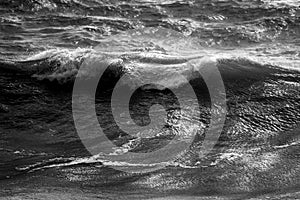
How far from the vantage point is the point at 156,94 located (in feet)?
18.4

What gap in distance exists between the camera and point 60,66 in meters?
6.34

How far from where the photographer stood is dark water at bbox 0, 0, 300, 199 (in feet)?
12.5

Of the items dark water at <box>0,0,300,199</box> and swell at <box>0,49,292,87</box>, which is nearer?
dark water at <box>0,0,300,199</box>

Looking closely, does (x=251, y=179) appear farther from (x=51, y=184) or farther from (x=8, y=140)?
(x=8, y=140)

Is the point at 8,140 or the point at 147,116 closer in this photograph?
the point at 8,140

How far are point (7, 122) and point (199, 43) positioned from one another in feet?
11.2

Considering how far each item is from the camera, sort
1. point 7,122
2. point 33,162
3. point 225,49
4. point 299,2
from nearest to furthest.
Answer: point 33,162
point 7,122
point 225,49
point 299,2

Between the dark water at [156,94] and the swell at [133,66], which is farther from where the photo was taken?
the swell at [133,66]

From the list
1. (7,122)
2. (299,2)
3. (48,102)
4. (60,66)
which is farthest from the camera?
(299,2)

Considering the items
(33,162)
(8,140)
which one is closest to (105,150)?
(33,162)

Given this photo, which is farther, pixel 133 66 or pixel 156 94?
pixel 133 66

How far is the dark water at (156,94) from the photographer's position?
3812mm

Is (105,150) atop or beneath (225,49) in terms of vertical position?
beneath

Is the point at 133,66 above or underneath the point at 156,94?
above
